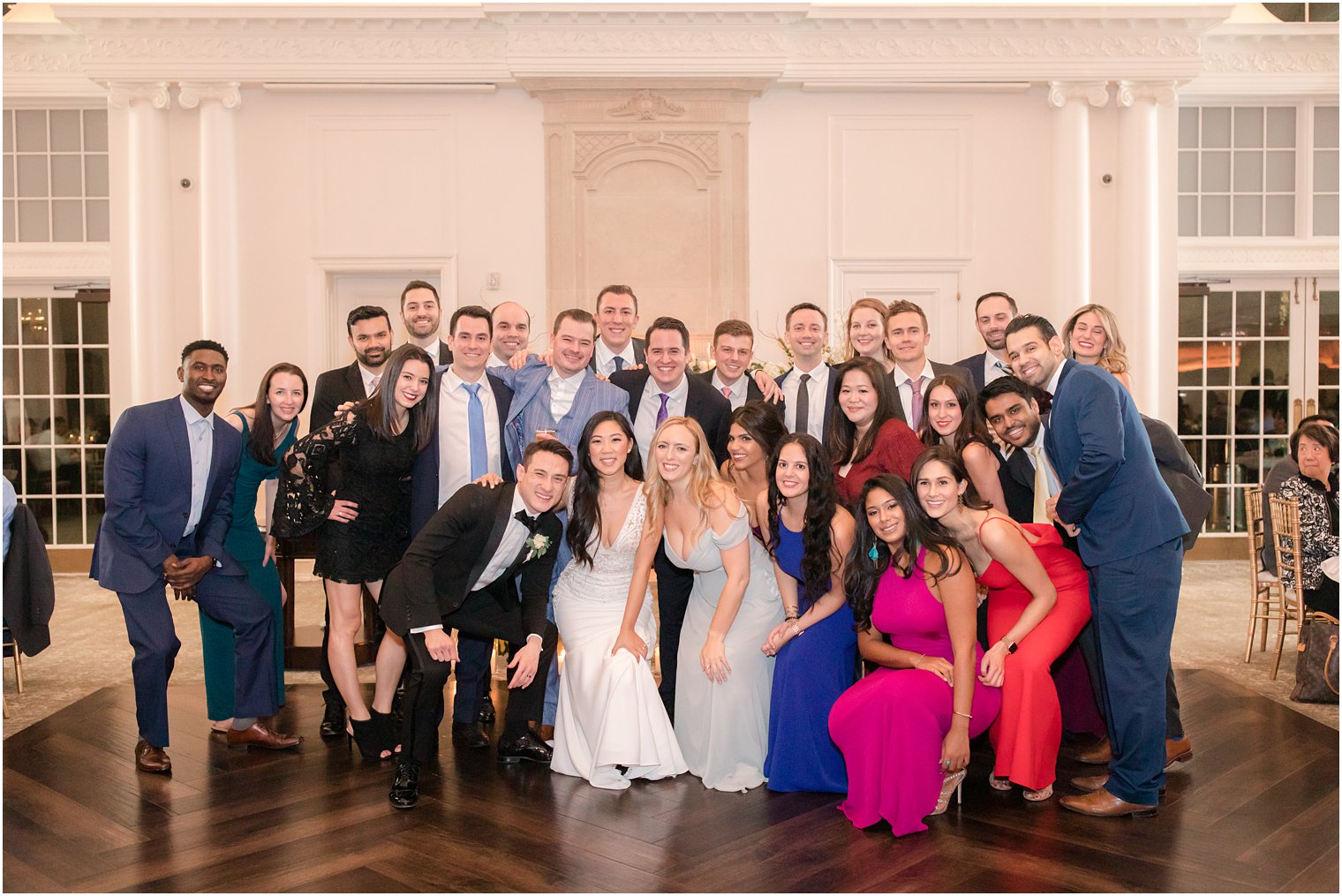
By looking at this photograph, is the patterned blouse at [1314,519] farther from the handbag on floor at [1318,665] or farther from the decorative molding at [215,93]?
the decorative molding at [215,93]

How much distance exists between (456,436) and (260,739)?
1437mm

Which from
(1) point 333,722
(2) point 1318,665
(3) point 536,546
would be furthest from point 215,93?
(2) point 1318,665

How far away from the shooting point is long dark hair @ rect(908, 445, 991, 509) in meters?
3.74

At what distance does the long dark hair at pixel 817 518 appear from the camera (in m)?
3.92

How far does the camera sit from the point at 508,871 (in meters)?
3.23

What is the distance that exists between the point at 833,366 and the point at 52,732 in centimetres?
368

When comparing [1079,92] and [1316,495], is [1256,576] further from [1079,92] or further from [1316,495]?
[1079,92]

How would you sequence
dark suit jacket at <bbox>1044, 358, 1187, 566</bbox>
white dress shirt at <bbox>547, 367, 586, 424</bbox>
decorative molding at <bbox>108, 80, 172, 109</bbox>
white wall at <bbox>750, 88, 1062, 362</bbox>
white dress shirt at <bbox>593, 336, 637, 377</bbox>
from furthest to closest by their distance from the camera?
Result: white wall at <bbox>750, 88, 1062, 362</bbox> → decorative molding at <bbox>108, 80, 172, 109</bbox> → white dress shirt at <bbox>593, 336, 637, 377</bbox> → white dress shirt at <bbox>547, 367, 586, 424</bbox> → dark suit jacket at <bbox>1044, 358, 1187, 566</bbox>

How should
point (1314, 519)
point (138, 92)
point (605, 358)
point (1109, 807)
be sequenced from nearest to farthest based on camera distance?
point (1109, 807)
point (605, 358)
point (1314, 519)
point (138, 92)

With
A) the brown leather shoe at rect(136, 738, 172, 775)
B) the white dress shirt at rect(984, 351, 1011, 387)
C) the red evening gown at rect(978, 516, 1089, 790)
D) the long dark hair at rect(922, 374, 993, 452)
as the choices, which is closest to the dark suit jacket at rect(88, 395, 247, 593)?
the brown leather shoe at rect(136, 738, 172, 775)

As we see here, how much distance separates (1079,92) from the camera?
8609 mm

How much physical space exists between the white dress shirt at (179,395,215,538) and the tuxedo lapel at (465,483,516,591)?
1.19 meters

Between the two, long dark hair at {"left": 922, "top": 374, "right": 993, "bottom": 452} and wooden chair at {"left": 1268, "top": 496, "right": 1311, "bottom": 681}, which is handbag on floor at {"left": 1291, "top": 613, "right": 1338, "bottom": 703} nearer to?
wooden chair at {"left": 1268, "top": 496, "right": 1311, "bottom": 681}

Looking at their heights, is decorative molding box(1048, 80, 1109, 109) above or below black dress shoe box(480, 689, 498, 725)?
above
